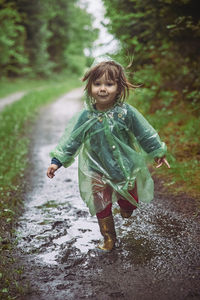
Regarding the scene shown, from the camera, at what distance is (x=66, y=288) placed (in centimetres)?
→ 246

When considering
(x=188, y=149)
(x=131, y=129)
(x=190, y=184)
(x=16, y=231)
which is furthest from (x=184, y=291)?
(x=188, y=149)

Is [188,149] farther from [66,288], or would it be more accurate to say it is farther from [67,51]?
[67,51]

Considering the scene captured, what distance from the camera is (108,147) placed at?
9.80 feet

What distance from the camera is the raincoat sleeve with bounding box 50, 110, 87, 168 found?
3.06 m

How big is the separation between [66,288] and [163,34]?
5.42m

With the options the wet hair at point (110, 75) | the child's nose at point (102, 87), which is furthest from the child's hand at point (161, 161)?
the child's nose at point (102, 87)

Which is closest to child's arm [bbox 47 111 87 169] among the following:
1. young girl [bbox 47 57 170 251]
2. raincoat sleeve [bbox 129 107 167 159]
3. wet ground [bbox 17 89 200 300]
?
young girl [bbox 47 57 170 251]

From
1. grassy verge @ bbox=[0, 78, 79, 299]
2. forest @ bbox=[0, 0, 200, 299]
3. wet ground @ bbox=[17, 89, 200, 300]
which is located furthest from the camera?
forest @ bbox=[0, 0, 200, 299]

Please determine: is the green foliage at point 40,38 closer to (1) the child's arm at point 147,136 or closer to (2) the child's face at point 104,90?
(2) the child's face at point 104,90

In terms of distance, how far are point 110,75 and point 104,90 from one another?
16 cm

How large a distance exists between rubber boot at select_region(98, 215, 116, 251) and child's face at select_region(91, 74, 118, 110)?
1128mm

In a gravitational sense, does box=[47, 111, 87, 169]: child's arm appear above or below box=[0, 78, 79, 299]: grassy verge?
above

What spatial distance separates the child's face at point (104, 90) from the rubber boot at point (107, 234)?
1.13 meters

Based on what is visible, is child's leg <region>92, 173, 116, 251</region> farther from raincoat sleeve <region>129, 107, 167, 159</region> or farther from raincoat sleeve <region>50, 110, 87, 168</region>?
raincoat sleeve <region>129, 107, 167, 159</region>
